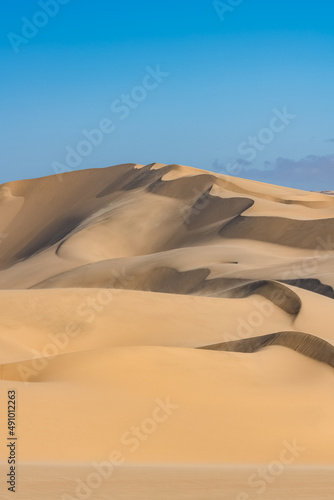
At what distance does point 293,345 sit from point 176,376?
2.78 metres

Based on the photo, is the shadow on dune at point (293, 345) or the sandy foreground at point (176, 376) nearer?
the sandy foreground at point (176, 376)

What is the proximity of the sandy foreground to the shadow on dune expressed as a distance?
0.08 ft

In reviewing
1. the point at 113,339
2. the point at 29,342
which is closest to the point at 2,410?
the point at 29,342

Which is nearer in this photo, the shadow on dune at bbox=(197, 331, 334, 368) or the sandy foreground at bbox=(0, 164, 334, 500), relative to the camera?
the sandy foreground at bbox=(0, 164, 334, 500)

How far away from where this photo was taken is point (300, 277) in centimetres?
2364

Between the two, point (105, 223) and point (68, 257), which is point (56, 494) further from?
point (105, 223)

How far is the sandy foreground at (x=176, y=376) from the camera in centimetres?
525

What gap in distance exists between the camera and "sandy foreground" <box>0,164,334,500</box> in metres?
5.25

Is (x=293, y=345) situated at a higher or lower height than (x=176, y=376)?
higher

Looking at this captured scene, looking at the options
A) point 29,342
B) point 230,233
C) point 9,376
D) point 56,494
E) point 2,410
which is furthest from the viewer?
point 230,233

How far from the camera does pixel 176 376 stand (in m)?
9.24

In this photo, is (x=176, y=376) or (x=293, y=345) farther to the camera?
(x=293, y=345)

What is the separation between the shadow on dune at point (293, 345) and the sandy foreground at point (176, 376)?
1.0 inches

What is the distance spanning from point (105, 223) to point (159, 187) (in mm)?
4640
